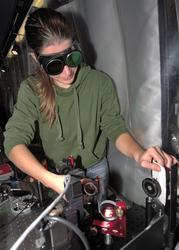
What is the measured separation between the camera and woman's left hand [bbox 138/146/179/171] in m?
0.86

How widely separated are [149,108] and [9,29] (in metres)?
1.76

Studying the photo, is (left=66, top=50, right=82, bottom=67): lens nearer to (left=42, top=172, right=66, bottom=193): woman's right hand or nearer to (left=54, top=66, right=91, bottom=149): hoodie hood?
(left=54, top=66, right=91, bottom=149): hoodie hood

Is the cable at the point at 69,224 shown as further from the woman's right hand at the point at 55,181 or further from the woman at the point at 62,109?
the woman at the point at 62,109

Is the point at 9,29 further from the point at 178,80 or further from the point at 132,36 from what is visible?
the point at 178,80

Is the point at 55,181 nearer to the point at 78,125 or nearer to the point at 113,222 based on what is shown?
the point at 113,222

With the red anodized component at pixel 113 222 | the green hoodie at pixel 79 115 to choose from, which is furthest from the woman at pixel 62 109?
the red anodized component at pixel 113 222

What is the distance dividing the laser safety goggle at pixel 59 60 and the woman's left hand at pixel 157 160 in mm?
449

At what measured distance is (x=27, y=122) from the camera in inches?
46.8

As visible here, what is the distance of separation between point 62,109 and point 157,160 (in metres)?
0.57

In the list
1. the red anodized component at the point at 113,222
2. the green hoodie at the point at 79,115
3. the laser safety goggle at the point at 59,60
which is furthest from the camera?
the green hoodie at the point at 79,115

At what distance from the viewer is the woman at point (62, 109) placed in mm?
1016

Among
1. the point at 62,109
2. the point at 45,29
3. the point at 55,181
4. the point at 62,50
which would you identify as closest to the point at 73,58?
the point at 62,50

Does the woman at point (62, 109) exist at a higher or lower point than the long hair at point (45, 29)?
lower

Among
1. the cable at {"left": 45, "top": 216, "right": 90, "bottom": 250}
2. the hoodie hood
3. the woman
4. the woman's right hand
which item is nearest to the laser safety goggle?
the woman
